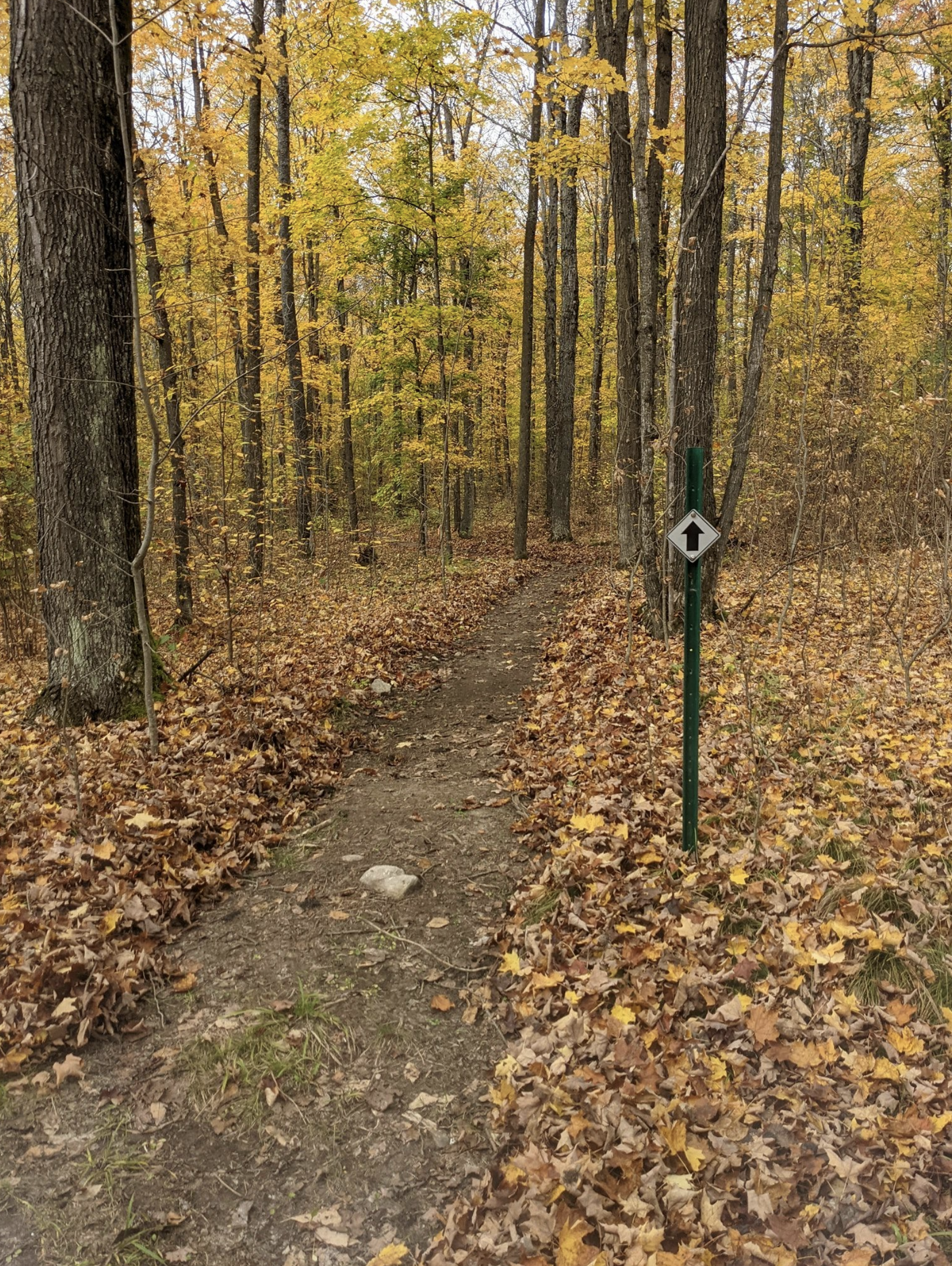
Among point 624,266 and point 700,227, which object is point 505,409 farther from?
point 700,227

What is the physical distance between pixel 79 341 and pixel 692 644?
17.4ft

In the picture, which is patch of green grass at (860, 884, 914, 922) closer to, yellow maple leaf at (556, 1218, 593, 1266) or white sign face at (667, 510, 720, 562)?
white sign face at (667, 510, 720, 562)

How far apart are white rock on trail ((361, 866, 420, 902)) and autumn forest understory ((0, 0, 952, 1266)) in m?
0.08

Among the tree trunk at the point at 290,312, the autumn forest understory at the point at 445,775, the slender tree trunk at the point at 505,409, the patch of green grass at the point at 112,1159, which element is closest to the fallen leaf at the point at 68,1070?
the autumn forest understory at the point at 445,775

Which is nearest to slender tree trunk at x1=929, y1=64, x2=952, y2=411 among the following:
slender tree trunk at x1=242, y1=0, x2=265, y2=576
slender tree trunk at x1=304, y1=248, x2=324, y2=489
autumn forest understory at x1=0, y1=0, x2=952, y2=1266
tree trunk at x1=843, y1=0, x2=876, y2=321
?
tree trunk at x1=843, y1=0, x2=876, y2=321

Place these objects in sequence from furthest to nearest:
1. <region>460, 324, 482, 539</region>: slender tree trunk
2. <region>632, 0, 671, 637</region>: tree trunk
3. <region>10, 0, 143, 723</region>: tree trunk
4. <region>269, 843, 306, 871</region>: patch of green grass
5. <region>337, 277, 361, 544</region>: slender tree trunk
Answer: <region>460, 324, 482, 539</region>: slender tree trunk < <region>337, 277, 361, 544</region>: slender tree trunk < <region>632, 0, 671, 637</region>: tree trunk < <region>10, 0, 143, 723</region>: tree trunk < <region>269, 843, 306, 871</region>: patch of green grass

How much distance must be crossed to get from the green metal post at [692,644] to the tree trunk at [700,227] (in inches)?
143

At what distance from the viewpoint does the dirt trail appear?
265cm

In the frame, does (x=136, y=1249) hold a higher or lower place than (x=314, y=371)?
lower

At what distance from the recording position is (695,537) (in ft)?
12.3

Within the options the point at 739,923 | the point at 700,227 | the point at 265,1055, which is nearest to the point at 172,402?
the point at 700,227

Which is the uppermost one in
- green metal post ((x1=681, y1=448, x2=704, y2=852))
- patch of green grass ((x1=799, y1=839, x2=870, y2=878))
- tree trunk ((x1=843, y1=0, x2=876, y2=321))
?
tree trunk ((x1=843, y1=0, x2=876, y2=321))

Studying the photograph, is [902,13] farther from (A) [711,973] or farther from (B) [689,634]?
(A) [711,973]

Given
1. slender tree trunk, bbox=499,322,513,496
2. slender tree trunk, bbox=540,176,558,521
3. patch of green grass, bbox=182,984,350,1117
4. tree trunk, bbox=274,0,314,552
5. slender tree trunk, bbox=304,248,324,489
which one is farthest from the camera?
slender tree trunk, bbox=499,322,513,496
